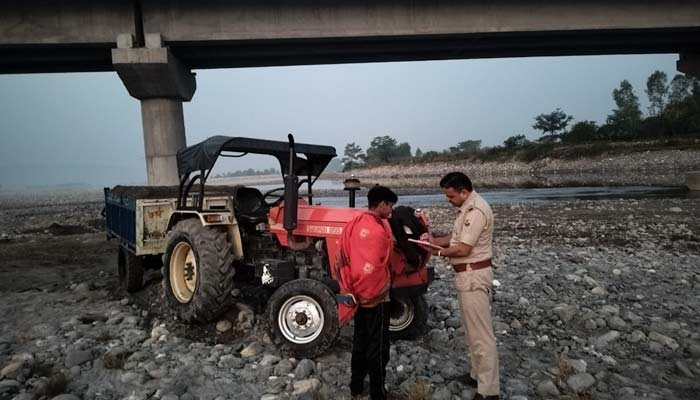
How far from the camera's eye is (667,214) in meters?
14.7

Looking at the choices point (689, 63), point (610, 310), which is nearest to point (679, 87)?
point (689, 63)

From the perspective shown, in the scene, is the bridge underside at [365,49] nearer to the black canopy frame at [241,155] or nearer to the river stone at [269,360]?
the black canopy frame at [241,155]

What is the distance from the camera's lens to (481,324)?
3.85 meters

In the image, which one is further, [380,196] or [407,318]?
[407,318]

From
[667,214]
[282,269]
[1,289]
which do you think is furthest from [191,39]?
[667,214]

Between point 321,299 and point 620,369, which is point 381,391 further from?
point 620,369

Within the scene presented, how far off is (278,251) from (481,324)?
276 centimetres

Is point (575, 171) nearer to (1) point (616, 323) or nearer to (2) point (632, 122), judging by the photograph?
(2) point (632, 122)

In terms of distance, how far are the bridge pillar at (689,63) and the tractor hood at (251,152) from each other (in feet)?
87.0

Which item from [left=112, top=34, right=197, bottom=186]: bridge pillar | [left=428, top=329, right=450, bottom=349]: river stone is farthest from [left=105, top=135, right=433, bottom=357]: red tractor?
[left=112, top=34, right=197, bottom=186]: bridge pillar

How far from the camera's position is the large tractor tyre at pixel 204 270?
5336 millimetres

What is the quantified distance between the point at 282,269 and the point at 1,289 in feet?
19.9

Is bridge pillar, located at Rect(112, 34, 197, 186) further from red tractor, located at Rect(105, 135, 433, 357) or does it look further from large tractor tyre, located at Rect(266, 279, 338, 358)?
large tractor tyre, located at Rect(266, 279, 338, 358)

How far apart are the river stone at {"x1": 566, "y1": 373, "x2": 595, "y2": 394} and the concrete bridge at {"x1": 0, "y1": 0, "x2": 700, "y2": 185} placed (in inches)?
681
